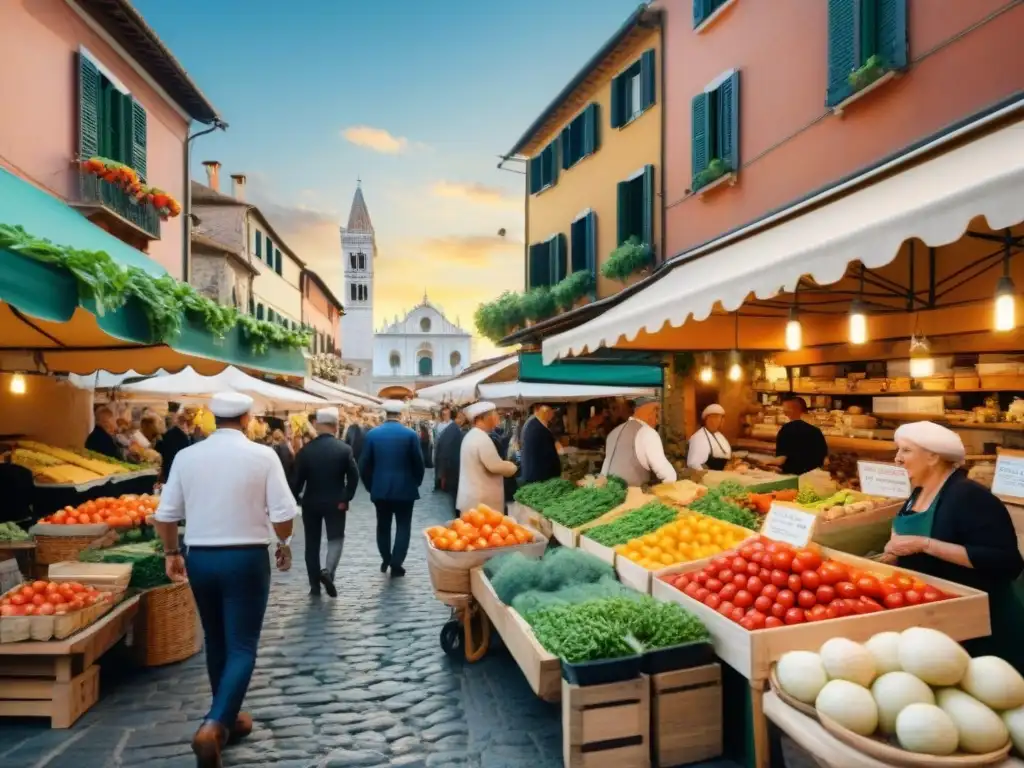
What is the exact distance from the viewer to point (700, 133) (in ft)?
34.6

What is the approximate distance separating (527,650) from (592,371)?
6.06 meters

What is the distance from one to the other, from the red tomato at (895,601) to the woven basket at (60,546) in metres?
5.84

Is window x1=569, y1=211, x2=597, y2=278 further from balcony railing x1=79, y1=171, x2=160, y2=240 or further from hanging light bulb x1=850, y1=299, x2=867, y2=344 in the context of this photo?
hanging light bulb x1=850, y1=299, x2=867, y2=344

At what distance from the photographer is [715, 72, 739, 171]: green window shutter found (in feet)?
31.6

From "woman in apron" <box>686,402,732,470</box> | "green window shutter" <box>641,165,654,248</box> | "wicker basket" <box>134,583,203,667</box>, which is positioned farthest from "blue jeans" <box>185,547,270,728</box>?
"green window shutter" <box>641,165,654,248</box>

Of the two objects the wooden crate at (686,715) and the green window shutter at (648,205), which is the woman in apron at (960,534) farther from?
the green window shutter at (648,205)

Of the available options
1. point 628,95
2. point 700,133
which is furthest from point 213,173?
point 700,133

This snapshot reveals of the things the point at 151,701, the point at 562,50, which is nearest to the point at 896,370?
the point at 151,701

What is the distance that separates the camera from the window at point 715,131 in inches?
382

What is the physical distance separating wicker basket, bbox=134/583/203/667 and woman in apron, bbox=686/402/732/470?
5.38 m

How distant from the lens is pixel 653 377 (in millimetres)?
10531

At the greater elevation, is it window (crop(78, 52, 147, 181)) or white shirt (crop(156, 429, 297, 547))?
window (crop(78, 52, 147, 181))

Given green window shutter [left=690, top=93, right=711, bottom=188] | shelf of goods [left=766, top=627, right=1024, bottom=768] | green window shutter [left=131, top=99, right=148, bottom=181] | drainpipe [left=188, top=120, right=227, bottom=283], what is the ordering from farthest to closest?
drainpipe [left=188, top=120, right=227, bottom=283] < green window shutter [left=131, top=99, right=148, bottom=181] < green window shutter [left=690, top=93, right=711, bottom=188] < shelf of goods [left=766, top=627, right=1024, bottom=768]

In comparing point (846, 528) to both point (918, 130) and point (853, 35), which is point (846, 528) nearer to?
point (918, 130)
